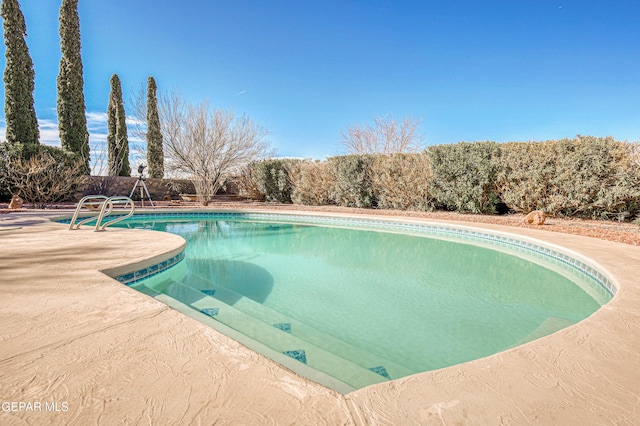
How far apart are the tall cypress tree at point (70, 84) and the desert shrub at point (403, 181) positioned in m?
12.8

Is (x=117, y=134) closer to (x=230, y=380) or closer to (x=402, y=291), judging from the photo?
(x=402, y=291)

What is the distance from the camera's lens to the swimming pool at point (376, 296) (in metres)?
2.41

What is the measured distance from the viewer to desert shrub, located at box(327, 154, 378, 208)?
1239 centimetres

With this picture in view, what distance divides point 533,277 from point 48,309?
538 cm

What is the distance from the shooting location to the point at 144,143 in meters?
17.9

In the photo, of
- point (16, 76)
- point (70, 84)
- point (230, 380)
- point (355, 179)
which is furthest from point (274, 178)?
point (230, 380)

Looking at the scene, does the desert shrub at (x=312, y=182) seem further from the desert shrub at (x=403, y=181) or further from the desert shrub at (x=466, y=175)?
the desert shrub at (x=466, y=175)

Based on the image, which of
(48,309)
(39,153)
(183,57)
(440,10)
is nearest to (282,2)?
(183,57)

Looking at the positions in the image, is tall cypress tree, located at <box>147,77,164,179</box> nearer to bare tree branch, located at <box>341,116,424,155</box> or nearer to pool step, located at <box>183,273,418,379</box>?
bare tree branch, located at <box>341,116,424,155</box>

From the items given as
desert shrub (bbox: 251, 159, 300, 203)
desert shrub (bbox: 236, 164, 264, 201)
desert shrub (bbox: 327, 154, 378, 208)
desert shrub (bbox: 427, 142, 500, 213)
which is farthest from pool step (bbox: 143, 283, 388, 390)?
desert shrub (bbox: 236, 164, 264, 201)

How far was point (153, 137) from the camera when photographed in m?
17.6

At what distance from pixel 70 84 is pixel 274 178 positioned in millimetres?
Answer: 9623

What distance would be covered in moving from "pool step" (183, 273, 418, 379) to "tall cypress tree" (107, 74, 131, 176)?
17581 millimetres

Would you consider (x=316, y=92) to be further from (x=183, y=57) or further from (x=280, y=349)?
(x=280, y=349)
